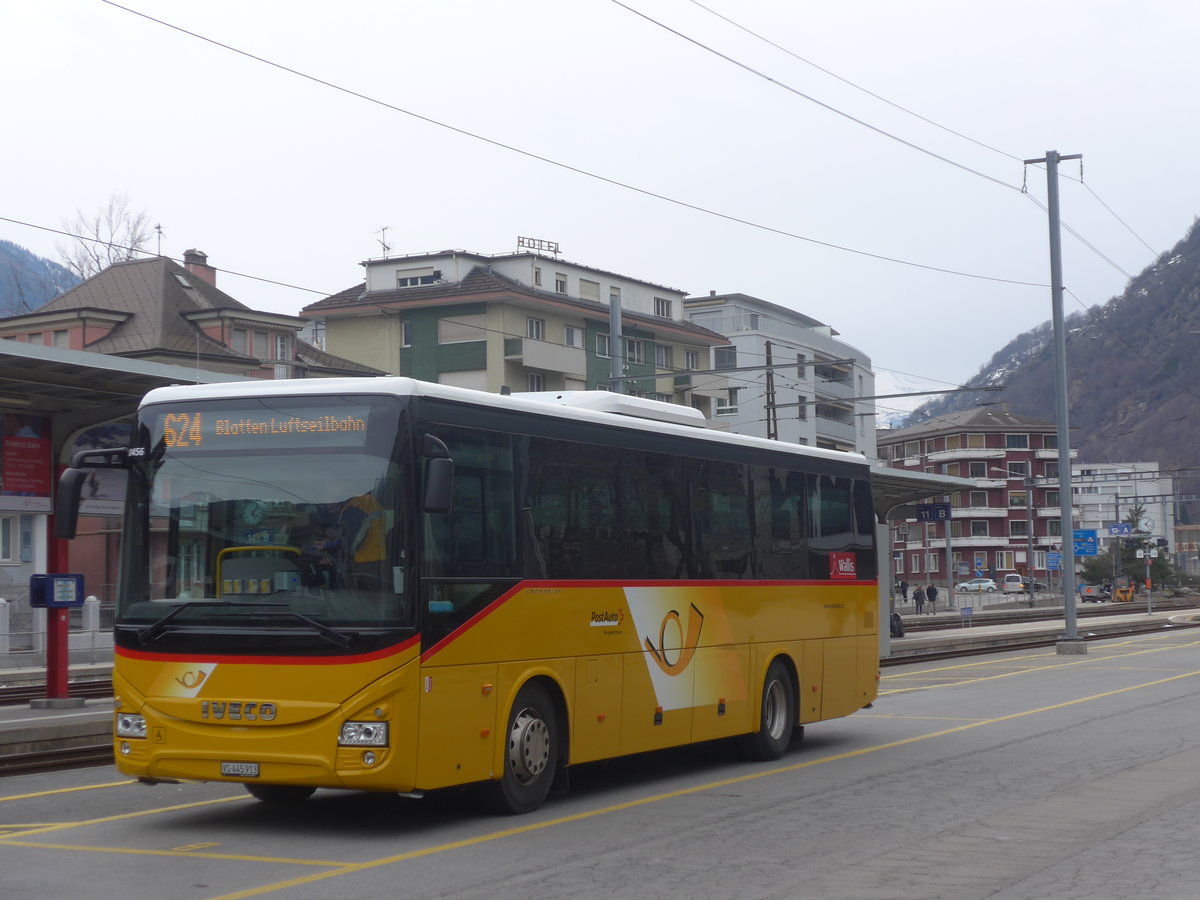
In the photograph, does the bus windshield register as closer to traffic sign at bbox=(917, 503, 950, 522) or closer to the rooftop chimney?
traffic sign at bbox=(917, 503, 950, 522)

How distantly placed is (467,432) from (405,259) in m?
63.9

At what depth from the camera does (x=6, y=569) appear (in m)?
46.7

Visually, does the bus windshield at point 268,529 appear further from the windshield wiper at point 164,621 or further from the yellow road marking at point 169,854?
the yellow road marking at point 169,854

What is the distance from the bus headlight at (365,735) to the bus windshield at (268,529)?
1.62 feet

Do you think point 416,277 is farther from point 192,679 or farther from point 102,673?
point 192,679

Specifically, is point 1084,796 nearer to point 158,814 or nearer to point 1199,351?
point 158,814

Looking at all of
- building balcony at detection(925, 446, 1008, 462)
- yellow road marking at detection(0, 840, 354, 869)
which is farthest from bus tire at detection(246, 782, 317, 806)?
building balcony at detection(925, 446, 1008, 462)

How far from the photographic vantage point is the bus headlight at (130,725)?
33.6 feet

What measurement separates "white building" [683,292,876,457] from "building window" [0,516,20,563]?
46.6m

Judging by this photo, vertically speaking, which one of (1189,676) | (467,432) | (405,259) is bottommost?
(1189,676)

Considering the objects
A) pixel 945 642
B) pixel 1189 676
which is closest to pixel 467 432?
pixel 1189 676

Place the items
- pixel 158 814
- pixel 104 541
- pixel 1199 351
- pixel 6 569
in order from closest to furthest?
pixel 158 814, pixel 6 569, pixel 104 541, pixel 1199 351

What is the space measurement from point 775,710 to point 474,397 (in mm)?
5565

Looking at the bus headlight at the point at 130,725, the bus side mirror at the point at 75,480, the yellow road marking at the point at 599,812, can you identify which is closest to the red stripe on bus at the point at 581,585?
the yellow road marking at the point at 599,812
